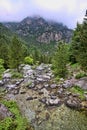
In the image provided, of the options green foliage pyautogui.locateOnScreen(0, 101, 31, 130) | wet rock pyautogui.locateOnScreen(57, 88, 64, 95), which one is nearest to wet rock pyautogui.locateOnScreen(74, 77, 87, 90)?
wet rock pyautogui.locateOnScreen(57, 88, 64, 95)

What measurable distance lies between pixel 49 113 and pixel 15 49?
1216 inches

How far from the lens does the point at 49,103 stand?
33688 millimetres

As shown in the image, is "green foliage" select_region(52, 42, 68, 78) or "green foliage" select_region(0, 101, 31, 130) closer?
"green foliage" select_region(0, 101, 31, 130)

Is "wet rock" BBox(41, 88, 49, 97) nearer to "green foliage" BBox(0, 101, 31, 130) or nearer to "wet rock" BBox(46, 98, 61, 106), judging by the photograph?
"wet rock" BBox(46, 98, 61, 106)

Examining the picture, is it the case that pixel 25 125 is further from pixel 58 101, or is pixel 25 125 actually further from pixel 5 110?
pixel 58 101

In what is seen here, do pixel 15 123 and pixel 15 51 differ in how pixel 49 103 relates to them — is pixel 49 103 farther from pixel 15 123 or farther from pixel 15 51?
pixel 15 51

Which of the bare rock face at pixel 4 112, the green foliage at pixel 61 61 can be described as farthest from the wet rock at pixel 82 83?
the bare rock face at pixel 4 112

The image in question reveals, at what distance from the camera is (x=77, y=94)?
35.0 m

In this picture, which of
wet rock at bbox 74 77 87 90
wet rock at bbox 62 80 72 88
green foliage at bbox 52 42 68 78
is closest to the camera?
wet rock at bbox 74 77 87 90

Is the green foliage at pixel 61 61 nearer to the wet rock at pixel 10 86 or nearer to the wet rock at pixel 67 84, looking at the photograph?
the wet rock at pixel 67 84

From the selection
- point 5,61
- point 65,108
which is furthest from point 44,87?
point 5,61

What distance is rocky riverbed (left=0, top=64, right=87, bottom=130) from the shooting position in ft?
89.2

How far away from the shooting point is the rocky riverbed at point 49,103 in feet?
89.2

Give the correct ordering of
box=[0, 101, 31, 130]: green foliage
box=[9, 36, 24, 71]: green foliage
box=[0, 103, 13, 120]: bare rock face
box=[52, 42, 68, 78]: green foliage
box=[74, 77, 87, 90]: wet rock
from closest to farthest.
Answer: box=[0, 101, 31, 130]: green foliage < box=[0, 103, 13, 120]: bare rock face < box=[74, 77, 87, 90]: wet rock < box=[52, 42, 68, 78]: green foliage < box=[9, 36, 24, 71]: green foliage
